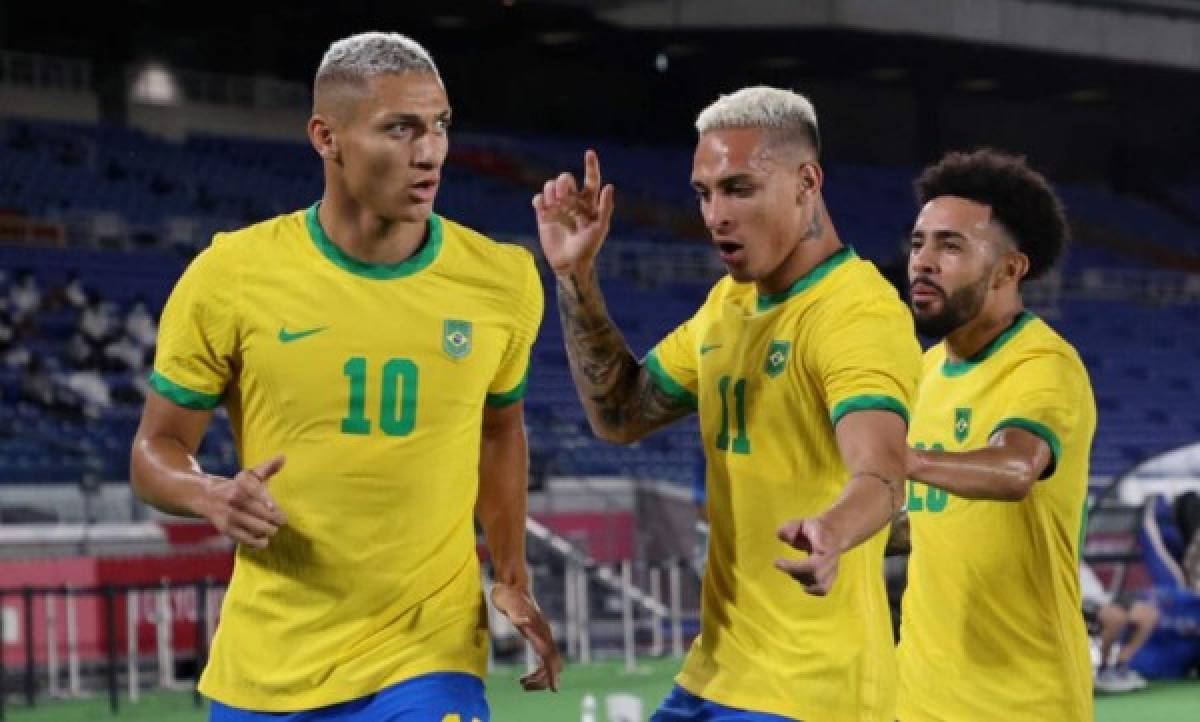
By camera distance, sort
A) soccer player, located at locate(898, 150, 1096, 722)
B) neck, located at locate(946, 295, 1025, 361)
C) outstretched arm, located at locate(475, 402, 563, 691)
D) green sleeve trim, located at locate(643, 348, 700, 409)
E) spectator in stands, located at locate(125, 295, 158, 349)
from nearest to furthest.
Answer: outstretched arm, located at locate(475, 402, 563, 691) → green sleeve trim, located at locate(643, 348, 700, 409) → soccer player, located at locate(898, 150, 1096, 722) → neck, located at locate(946, 295, 1025, 361) → spectator in stands, located at locate(125, 295, 158, 349)

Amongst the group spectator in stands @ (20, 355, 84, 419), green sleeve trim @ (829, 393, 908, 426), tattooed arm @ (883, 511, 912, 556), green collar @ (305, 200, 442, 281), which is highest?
green collar @ (305, 200, 442, 281)

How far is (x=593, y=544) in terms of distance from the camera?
18344 millimetres

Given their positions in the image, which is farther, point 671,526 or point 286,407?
point 671,526

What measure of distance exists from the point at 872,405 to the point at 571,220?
2.63ft

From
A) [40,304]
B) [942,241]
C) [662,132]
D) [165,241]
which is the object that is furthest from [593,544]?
[662,132]

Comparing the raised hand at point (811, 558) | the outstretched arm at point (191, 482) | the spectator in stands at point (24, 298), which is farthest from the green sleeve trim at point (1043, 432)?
the spectator in stands at point (24, 298)

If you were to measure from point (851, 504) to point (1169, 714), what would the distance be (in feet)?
31.7

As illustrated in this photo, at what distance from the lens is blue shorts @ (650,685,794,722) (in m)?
4.30

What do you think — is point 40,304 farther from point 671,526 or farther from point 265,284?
point 265,284

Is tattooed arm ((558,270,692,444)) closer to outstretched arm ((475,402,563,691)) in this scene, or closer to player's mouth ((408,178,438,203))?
outstretched arm ((475,402,563,691))

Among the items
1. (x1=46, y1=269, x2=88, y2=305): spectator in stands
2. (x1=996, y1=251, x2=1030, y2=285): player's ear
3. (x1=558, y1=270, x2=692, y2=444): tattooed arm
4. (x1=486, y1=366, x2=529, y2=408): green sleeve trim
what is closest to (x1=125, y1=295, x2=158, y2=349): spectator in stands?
(x1=46, y1=269, x2=88, y2=305): spectator in stands

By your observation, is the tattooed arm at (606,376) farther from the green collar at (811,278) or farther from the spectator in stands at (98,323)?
the spectator in stands at (98,323)

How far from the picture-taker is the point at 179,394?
4.25 meters

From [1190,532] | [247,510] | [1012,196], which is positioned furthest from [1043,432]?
[1190,532]
